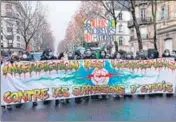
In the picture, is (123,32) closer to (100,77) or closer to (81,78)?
(100,77)

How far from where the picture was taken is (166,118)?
29.5 ft

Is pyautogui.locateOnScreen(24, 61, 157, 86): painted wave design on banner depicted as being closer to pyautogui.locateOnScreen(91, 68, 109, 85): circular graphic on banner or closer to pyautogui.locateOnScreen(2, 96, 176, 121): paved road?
pyautogui.locateOnScreen(91, 68, 109, 85): circular graphic on banner

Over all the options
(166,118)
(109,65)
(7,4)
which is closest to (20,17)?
(7,4)

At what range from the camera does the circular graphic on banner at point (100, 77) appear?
1249 centimetres

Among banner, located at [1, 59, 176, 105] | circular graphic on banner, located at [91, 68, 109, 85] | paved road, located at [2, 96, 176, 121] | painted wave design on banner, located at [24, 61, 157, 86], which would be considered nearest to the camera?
paved road, located at [2, 96, 176, 121]

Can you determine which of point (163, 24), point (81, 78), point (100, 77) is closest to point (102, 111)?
point (81, 78)

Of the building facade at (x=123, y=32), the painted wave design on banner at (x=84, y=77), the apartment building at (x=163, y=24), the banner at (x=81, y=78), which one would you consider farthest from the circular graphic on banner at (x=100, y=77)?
the building facade at (x=123, y=32)

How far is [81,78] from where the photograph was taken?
1229 centimetres

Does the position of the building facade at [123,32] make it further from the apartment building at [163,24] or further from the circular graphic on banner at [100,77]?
the circular graphic on banner at [100,77]

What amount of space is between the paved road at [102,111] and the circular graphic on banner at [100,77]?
0.76m

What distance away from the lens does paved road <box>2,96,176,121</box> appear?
917 cm

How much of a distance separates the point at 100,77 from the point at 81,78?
73 cm

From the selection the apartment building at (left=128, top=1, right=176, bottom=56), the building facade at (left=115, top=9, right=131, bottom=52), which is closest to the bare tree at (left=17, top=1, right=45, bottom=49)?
the apartment building at (left=128, top=1, right=176, bottom=56)

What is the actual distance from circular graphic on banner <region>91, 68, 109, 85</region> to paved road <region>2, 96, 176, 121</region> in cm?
76
